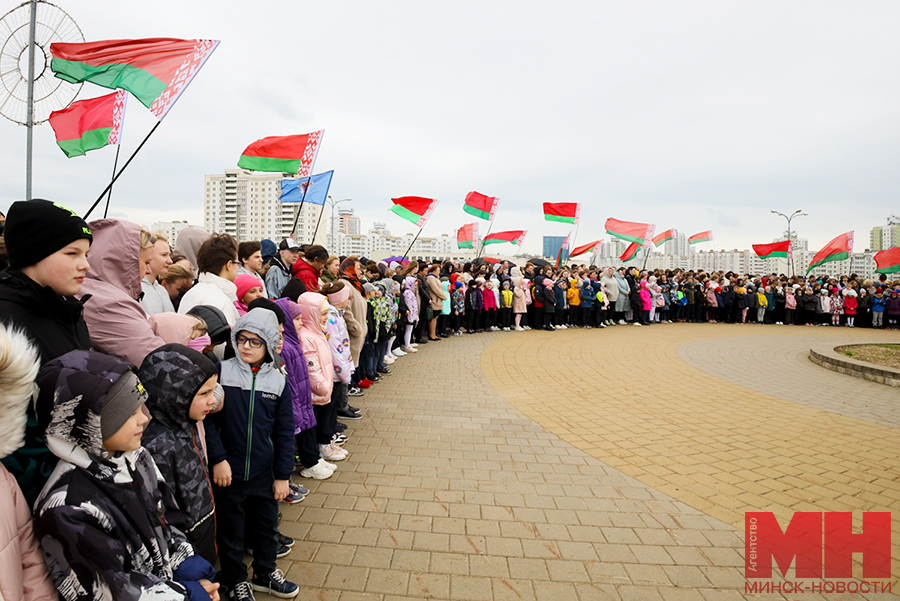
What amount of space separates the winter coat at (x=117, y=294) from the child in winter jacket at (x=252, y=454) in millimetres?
501

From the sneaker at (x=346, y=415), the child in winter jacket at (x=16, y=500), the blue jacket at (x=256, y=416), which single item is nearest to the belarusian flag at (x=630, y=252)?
the sneaker at (x=346, y=415)

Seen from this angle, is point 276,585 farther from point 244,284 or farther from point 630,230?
point 630,230

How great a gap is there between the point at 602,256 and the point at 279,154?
108931mm

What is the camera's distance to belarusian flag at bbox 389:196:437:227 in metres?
15.7

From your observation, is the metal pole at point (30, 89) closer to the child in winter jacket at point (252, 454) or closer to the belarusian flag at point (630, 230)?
the child in winter jacket at point (252, 454)

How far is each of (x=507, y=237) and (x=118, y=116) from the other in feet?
63.2

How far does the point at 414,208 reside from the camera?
16.0 metres

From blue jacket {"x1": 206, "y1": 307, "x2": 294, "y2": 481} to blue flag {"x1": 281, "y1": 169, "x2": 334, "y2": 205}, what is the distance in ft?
26.8

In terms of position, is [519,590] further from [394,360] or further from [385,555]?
[394,360]

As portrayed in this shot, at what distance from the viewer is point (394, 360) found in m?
9.73

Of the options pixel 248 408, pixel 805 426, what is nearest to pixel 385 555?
pixel 248 408

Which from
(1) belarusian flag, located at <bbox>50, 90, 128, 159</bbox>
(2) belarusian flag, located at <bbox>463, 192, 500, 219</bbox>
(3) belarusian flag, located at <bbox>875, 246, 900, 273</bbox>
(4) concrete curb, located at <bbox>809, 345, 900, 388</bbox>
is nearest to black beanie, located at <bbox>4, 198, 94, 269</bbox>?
(1) belarusian flag, located at <bbox>50, 90, 128, 159</bbox>

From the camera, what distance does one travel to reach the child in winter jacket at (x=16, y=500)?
1.33 metres

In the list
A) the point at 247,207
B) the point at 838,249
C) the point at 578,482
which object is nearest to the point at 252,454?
the point at 578,482
